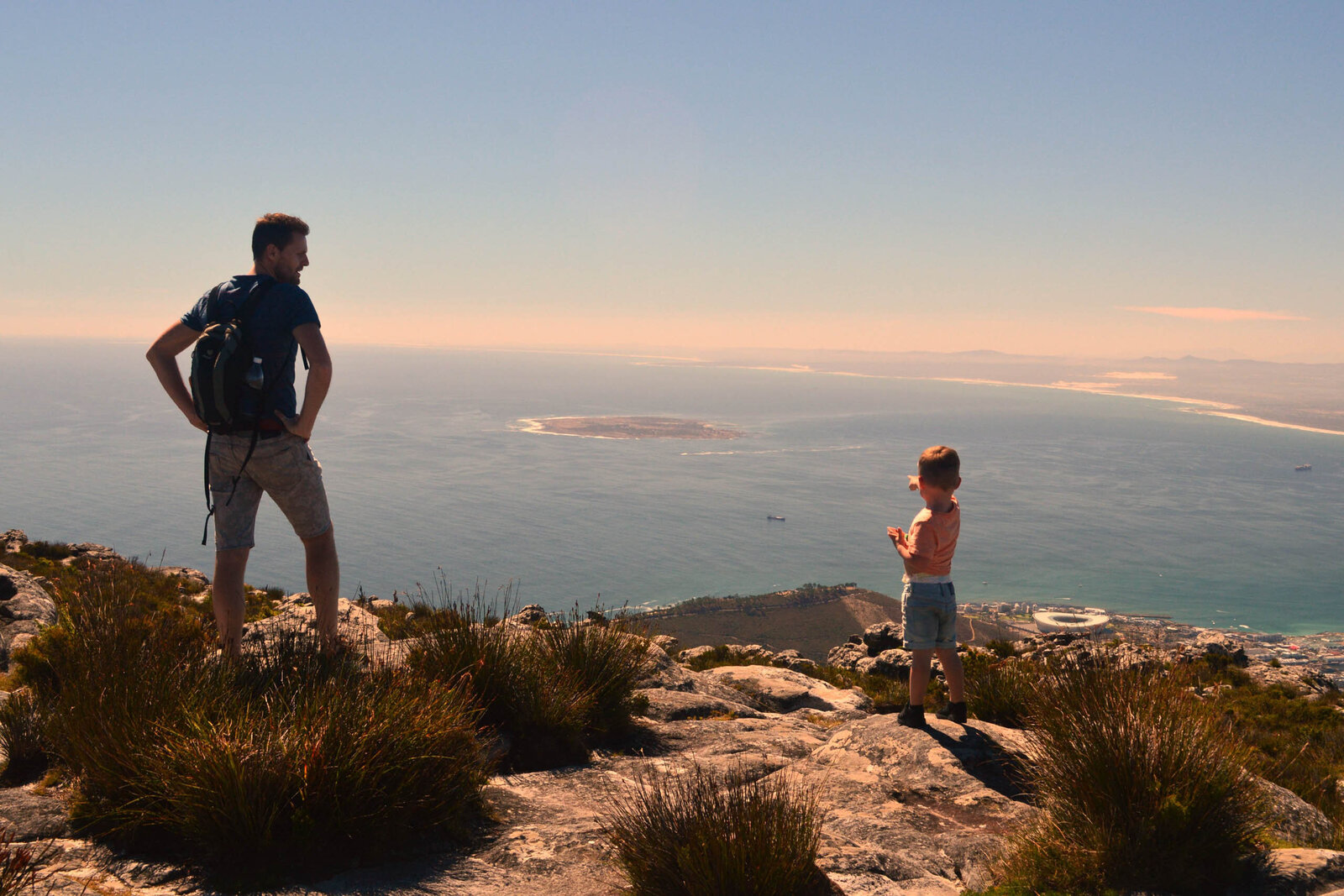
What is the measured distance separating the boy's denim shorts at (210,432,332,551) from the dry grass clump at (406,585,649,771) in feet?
3.35

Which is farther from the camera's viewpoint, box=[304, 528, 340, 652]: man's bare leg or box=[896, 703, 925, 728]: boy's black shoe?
box=[896, 703, 925, 728]: boy's black shoe

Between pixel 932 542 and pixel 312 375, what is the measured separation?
12.7 feet

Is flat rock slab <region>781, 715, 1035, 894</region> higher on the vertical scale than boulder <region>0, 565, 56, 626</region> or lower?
higher

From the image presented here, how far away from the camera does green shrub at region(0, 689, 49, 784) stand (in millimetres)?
3475

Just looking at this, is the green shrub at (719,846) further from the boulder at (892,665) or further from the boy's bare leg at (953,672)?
the boulder at (892,665)

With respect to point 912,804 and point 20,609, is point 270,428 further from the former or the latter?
point 20,609

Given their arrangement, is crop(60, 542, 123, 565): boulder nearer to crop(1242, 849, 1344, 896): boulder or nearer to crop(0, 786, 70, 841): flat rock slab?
crop(0, 786, 70, 841): flat rock slab

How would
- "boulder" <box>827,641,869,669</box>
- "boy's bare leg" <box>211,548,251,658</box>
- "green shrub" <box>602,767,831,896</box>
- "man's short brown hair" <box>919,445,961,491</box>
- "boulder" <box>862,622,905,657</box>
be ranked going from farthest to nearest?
"boulder" <box>862,622,905,657</box>, "boulder" <box>827,641,869,669</box>, "man's short brown hair" <box>919,445,961,491</box>, "boy's bare leg" <box>211,548,251,658</box>, "green shrub" <box>602,767,831,896</box>

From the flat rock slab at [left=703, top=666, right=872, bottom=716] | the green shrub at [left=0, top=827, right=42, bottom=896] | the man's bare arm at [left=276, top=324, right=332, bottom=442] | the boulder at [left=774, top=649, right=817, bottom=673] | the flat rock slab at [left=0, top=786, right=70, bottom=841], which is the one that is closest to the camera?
the green shrub at [left=0, top=827, right=42, bottom=896]

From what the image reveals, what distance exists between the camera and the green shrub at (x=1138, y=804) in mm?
2898

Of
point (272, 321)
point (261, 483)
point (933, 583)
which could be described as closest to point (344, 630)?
point (261, 483)

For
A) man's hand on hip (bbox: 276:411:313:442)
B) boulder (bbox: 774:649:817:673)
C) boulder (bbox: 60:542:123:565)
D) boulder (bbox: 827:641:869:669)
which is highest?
man's hand on hip (bbox: 276:411:313:442)

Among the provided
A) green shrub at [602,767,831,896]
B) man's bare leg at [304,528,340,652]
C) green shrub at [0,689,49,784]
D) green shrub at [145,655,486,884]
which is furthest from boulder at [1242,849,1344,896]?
green shrub at [0,689,49,784]

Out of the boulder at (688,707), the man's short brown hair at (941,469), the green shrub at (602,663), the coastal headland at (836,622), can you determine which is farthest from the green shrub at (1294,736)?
the coastal headland at (836,622)
